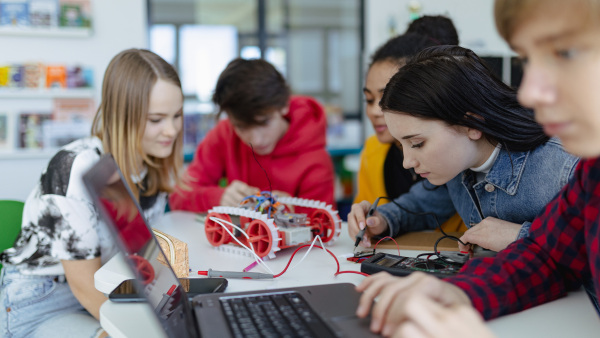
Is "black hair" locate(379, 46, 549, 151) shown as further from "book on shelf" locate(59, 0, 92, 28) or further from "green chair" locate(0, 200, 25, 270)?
"book on shelf" locate(59, 0, 92, 28)

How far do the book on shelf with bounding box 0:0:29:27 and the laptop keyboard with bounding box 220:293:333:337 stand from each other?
115 inches

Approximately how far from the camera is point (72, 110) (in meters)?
3.20

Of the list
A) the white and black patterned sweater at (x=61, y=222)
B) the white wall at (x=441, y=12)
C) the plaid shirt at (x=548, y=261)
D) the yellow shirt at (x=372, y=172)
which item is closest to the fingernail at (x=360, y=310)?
the plaid shirt at (x=548, y=261)

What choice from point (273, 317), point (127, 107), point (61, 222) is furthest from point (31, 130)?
point (273, 317)

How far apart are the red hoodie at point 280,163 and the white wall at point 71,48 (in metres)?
1.53

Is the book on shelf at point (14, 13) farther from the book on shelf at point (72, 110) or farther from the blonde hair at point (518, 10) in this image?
the blonde hair at point (518, 10)

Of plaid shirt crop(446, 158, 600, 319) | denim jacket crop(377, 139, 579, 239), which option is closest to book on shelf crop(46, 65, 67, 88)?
denim jacket crop(377, 139, 579, 239)

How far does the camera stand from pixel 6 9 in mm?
3000

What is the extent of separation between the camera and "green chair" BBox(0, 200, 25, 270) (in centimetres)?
140

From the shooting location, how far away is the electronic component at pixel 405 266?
0.88m

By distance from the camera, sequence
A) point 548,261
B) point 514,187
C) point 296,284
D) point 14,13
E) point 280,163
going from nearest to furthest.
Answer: point 548,261
point 296,284
point 514,187
point 280,163
point 14,13

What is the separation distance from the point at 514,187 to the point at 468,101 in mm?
188

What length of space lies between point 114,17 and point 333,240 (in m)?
2.65

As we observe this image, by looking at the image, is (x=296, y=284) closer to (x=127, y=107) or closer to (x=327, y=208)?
(x=327, y=208)
